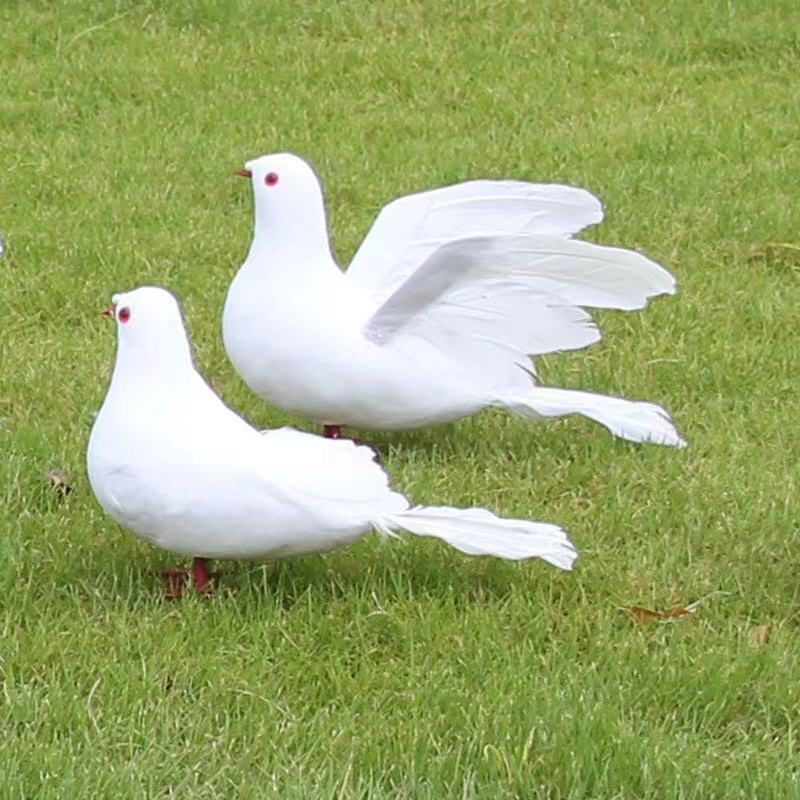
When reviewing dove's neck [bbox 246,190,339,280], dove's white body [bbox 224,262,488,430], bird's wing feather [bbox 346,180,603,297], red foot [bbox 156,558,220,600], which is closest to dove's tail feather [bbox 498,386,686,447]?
dove's white body [bbox 224,262,488,430]

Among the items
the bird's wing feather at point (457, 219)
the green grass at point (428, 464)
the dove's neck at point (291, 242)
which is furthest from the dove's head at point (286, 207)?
the green grass at point (428, 464)

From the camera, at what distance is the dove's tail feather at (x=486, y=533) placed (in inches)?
144

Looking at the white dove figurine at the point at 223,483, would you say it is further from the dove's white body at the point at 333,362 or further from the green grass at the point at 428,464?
the dove's white body at the point at 333,362

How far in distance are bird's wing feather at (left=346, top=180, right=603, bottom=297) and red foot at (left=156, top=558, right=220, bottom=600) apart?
3.58ft

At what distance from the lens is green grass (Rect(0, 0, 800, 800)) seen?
3256mm

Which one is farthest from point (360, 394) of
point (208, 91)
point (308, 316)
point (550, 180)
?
point (208, 91)

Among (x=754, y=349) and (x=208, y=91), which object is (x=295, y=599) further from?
(x=208, y=91)

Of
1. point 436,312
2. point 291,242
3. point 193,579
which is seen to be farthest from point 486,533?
point 291,242

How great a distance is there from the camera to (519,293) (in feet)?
15.0

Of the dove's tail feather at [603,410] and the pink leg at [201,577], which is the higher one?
the dove's tail feather at [603,410]

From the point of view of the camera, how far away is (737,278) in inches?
249

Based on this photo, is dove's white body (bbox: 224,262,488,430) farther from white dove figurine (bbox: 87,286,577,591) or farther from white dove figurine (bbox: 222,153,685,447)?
white dove figurine (bbox: 87,286,577,591)

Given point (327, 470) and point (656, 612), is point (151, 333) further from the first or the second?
point (656, 612)

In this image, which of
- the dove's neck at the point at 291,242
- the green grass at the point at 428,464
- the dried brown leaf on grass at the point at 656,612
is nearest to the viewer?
the green grass at the point at 428,464
